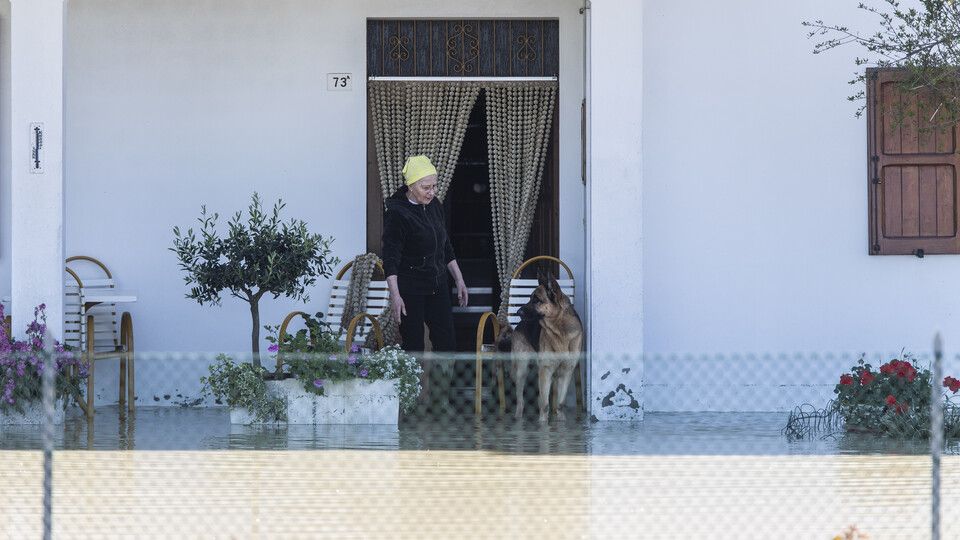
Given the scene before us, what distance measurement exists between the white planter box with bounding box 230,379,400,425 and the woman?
1.47 feet

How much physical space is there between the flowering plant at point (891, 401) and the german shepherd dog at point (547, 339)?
1733 mm

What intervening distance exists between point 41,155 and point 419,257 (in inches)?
99.1

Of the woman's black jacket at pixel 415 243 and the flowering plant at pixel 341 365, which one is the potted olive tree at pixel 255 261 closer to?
the flowering plant at pixel 341 365

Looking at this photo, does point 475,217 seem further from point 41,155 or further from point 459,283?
point 41,155

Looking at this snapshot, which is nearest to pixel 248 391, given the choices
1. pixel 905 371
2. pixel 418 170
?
pixel 418 170

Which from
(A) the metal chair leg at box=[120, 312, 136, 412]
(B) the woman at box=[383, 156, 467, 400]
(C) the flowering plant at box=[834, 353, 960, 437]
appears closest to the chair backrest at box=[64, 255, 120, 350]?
(A) the metal chair leg at box=[120, 312, 136, 412]

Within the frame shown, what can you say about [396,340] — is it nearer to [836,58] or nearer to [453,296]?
[453,296]

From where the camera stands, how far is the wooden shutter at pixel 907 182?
983 cm

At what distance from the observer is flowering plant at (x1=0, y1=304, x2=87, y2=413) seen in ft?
29.1

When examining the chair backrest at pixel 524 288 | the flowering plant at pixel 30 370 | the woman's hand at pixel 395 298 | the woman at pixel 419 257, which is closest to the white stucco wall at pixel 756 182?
the chair backrest at pixel 524 288

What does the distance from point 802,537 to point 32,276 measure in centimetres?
577

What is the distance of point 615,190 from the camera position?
30.3ft

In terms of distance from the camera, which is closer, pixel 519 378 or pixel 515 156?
pixel 519 378

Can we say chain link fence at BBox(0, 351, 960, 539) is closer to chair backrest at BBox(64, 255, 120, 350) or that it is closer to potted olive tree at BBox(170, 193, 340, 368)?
chair backrest at BBox(64, 255, 120, 350)
